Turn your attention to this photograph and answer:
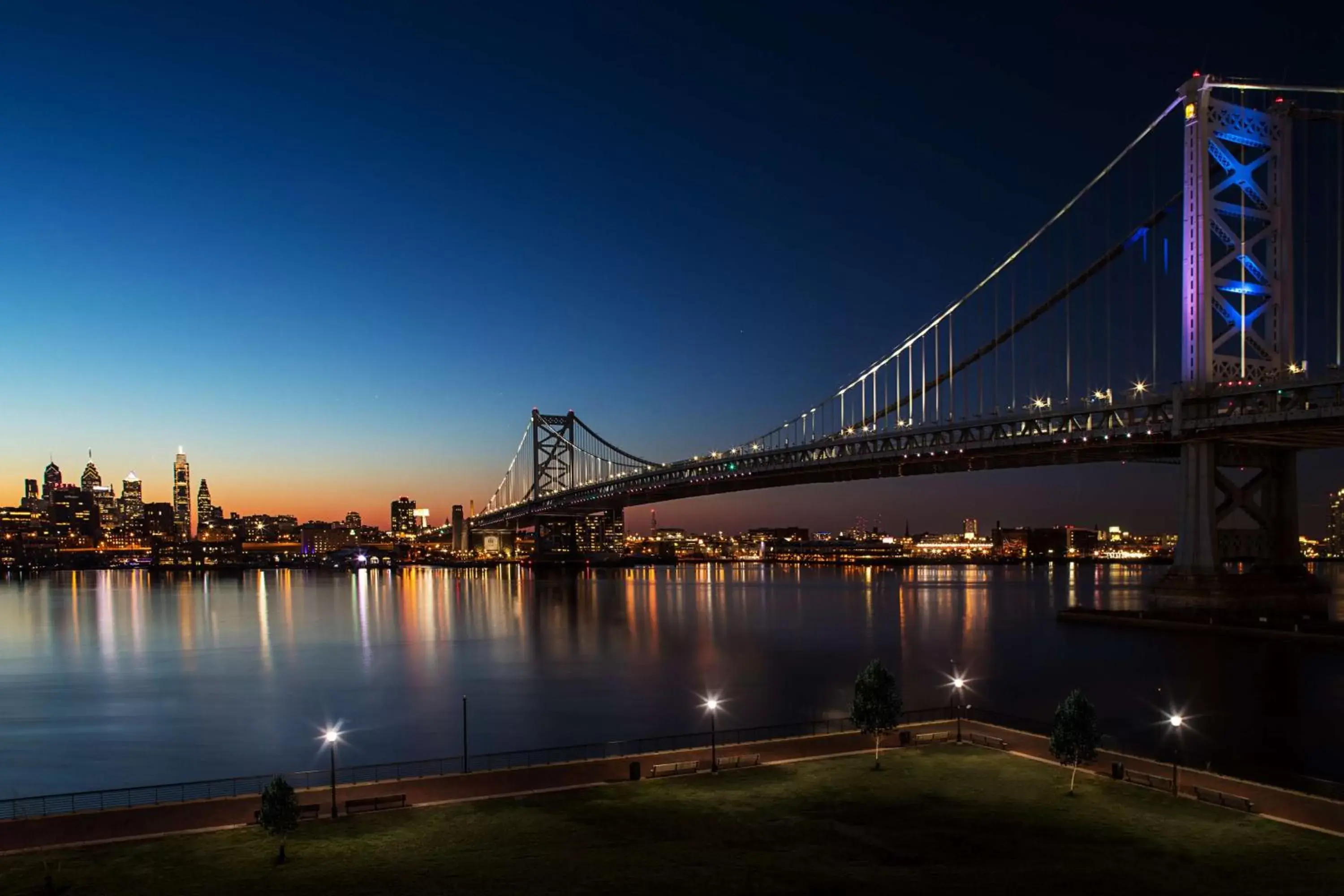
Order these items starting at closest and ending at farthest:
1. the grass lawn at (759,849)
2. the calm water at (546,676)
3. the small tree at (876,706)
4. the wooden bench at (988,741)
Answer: the grass lawn at (759,849) < the small tree at (876,706) < the wooden bench at (988,741) < the calm water at (546,676)

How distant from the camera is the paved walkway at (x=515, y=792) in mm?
16375

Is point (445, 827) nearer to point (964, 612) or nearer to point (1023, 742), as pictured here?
point (1023, 742)

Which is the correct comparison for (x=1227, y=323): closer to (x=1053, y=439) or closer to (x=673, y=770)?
(x=1053, y=439)

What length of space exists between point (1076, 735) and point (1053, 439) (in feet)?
125

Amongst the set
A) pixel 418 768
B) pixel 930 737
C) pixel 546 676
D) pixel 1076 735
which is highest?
pixel 1076 735

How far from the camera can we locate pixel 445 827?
656 inches

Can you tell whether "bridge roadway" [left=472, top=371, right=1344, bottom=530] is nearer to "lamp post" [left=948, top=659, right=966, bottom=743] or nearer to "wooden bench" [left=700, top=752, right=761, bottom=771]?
"lamp post" [left=948, top=659, right=966, bottom=743]

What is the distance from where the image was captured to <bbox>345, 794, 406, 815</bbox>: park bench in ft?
57.9

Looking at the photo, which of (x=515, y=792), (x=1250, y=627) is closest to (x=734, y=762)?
(x=515, y=792)

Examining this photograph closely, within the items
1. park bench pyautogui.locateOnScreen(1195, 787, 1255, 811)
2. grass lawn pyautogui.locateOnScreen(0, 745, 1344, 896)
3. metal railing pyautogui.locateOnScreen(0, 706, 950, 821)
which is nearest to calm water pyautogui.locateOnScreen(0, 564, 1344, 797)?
metal railing pyautogui.locateOnScreen(0, 706, 950, 821)

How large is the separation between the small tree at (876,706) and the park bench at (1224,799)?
220 inches

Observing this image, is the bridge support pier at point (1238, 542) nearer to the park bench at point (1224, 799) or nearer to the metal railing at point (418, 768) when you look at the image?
the metal railing at point (418, 768)

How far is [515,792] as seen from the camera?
1872 centimetres

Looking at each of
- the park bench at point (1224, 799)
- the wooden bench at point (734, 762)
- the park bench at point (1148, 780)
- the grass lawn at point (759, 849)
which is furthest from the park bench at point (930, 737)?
the park bench at point (1224, 799)
